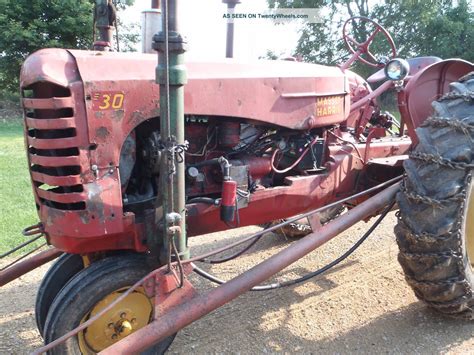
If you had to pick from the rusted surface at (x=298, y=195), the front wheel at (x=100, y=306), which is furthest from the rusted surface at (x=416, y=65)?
the front wheel at (x=100, y=306)

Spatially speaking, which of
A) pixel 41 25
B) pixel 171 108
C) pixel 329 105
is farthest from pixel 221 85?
pixel 41 25

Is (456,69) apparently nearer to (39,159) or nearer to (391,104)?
(39,159)

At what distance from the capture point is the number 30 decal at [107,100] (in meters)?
2.01

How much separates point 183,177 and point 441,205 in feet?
4.42

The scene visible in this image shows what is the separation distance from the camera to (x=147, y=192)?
2.40 metres

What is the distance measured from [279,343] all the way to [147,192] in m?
1.21

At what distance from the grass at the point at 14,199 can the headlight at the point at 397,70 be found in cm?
351

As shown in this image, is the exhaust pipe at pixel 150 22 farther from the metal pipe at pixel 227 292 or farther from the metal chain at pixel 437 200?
the metal chain at pixel 437 200

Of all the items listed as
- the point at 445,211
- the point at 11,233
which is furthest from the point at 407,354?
the point at 11,233

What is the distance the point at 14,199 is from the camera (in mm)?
6180

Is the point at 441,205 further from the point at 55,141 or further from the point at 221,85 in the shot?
the point at 55,141

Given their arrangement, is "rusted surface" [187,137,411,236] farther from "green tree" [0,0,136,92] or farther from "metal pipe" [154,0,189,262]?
"green tree" [0,0,136,92]

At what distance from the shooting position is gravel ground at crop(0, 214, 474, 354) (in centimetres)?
273

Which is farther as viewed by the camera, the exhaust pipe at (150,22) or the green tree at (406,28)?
the green tree at (406,28)
